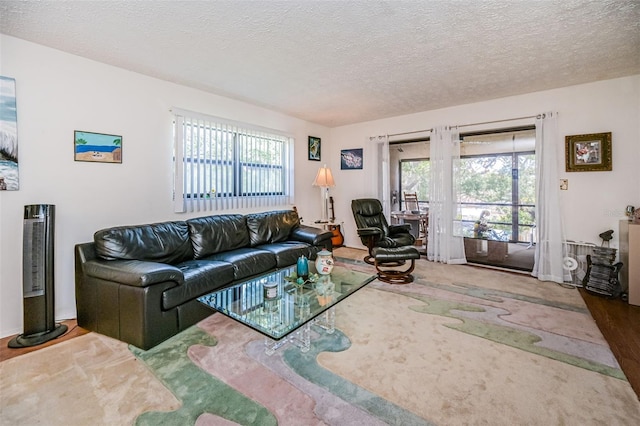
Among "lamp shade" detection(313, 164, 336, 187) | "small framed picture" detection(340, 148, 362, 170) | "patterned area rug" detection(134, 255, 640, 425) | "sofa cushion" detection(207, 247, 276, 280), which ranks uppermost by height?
"small framed picture" detection(340, 148, 362, 170)

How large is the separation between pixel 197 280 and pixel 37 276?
1241 millimetres

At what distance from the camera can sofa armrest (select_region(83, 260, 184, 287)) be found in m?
2.12

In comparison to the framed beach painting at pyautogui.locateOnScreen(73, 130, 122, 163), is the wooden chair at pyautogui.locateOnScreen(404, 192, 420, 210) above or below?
below

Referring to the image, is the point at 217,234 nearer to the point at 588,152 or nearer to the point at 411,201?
the point at 588,152

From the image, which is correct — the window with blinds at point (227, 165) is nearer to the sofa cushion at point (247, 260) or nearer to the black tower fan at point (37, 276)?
the sofa cushion at point (247, 260)

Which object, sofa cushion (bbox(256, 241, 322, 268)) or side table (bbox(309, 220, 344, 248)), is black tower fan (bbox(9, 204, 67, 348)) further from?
side table (bbox(309, 220, 344, 248))

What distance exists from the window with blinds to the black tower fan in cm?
129

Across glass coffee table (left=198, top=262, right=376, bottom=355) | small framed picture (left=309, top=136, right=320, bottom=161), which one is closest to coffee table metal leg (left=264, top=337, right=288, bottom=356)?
glass coffee table (left=198, top=262, right=376, bottom=355)

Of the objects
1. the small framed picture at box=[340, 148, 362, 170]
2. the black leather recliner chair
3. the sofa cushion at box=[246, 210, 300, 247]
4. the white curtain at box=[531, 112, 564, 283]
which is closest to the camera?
the white curtain at box=[531, 112, 564, 283]

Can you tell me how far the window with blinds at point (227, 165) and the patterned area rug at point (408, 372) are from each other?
1.80 metres

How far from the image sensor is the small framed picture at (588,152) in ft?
11.3

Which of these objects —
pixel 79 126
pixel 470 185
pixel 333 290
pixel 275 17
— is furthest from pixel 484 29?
pixel 79 126

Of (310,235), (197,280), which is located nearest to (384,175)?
(310,235)

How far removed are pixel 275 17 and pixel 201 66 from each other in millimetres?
1237
